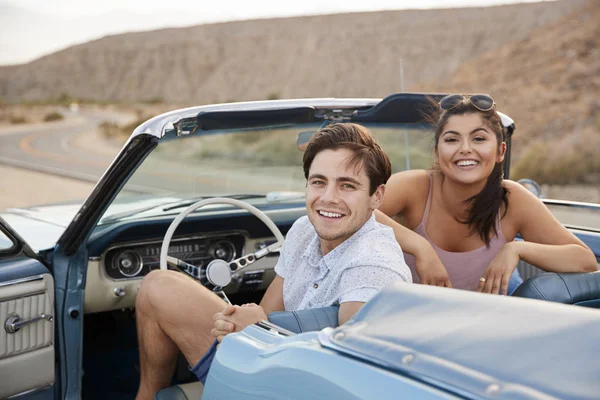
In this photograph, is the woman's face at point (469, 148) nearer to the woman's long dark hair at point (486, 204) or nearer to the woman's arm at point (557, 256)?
the woman's long dark hair at point (486, 204)

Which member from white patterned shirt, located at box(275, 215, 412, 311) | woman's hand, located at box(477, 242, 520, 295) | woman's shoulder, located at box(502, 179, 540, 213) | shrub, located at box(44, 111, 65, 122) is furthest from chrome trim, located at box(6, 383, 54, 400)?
shrub, located at box(44, 111, 65, 122)

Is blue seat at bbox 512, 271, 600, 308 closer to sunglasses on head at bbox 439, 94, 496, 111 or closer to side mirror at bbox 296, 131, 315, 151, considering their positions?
sunglasses on head at bbox 439, 94, 496, 111

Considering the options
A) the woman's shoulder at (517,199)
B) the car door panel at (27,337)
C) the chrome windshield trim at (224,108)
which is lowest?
the car door panel at (27,337)

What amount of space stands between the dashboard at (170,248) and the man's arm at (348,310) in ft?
5.28

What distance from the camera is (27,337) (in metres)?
3.03

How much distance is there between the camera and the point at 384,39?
6116cm

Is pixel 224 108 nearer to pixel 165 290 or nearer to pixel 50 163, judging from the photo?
pixel 165 290

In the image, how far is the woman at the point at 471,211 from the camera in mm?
2934

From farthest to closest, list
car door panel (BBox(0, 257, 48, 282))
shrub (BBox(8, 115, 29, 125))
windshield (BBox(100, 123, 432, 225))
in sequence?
shrub (BBox(8, 115, 29, 125)) < windshield (BBox(100, 123, 432, 225)) < car door panel (BBox(0, 257, 48, 282))

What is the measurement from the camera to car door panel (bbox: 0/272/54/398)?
2953 mm

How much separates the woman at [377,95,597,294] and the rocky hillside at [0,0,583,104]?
3587cm

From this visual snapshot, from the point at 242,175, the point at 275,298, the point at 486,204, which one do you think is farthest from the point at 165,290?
the point at 242,175

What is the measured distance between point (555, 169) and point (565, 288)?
58.0 ft

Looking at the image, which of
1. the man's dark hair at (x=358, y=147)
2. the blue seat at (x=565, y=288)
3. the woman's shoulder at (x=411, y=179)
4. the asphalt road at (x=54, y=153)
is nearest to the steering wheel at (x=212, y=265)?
the woman's shoulder at (x=411, y=179)
